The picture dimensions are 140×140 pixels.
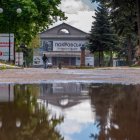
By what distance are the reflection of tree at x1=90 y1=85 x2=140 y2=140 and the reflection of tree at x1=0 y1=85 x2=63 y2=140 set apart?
0.56 metres

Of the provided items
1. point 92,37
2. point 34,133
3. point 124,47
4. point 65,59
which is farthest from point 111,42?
point 34,133

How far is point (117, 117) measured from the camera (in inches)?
263

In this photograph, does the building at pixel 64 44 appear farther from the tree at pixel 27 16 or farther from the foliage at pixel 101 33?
the tree at pixel 27 16

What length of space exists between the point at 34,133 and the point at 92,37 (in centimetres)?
7296

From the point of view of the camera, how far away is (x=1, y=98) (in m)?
9.28

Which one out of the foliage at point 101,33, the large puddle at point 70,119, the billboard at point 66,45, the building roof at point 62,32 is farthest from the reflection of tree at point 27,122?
the building roof at point 62,32

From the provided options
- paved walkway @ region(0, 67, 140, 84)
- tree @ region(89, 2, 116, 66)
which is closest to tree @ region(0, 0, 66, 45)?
paved walkway @ region(0, 67, 140, 84)

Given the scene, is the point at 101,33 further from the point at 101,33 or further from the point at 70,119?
the point at 70,119

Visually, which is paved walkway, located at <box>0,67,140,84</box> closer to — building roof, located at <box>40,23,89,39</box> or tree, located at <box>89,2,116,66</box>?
tree, located at <box>89,2,116,66</box>

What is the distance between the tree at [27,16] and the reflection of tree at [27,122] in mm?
36207

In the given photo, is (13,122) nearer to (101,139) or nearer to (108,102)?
(101,139)

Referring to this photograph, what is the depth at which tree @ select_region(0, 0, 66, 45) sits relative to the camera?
43.9 m

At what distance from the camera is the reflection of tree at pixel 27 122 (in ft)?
17.1

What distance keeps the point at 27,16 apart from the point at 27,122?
127ft
